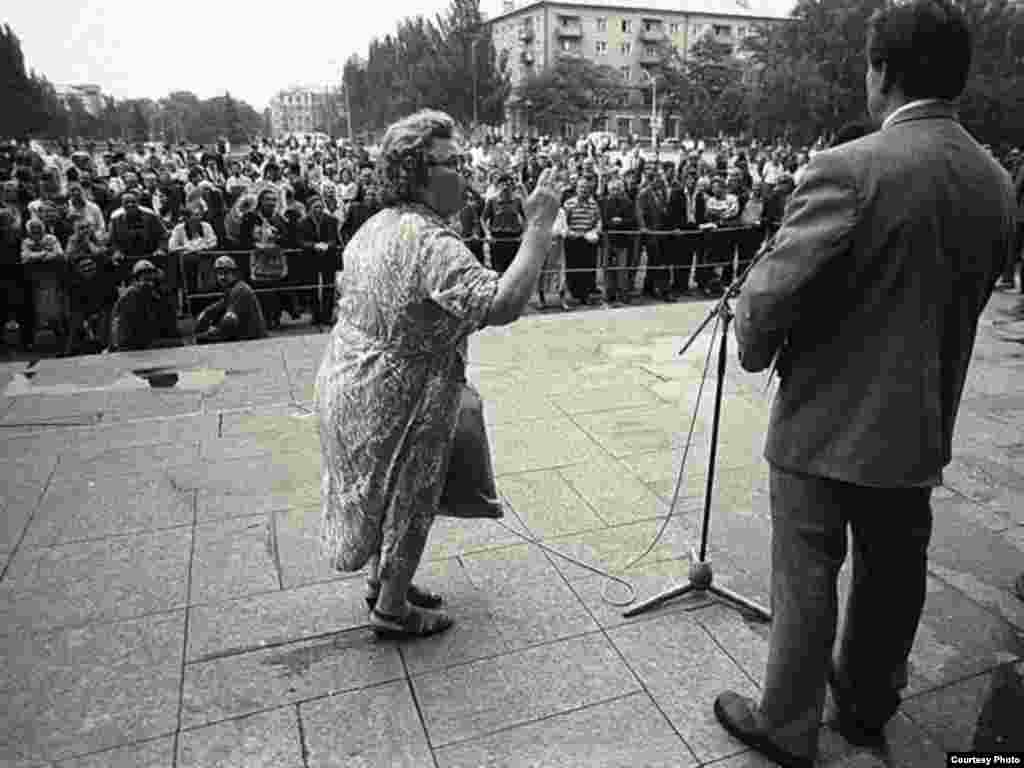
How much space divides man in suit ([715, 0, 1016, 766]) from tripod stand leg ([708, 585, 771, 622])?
720 mm

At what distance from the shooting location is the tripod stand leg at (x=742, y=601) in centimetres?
304

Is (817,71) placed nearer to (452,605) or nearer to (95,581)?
Answer: (452,605)

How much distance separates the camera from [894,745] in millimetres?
2396

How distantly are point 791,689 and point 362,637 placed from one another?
159 cm

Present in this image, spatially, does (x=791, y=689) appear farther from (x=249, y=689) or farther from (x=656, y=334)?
(x=656, y=334)

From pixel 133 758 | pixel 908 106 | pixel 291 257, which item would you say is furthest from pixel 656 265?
pixel 133 758

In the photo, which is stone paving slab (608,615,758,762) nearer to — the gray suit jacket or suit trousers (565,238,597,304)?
the gray suit jacket

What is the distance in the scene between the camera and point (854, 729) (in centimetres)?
239

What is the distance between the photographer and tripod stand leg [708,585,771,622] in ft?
9.96

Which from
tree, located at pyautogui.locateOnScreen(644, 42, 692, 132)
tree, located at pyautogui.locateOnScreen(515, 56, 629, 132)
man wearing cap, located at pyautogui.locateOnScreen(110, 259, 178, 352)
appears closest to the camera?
man wearing cap, located at pyautogui.locateOnScreen(110, 259, 178, 352)

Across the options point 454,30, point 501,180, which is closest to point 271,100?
point 454,30

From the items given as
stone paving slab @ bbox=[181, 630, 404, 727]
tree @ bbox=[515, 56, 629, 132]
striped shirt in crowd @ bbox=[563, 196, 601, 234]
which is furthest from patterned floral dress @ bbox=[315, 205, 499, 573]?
tree @ bbox=[515, 56, 629, 132]

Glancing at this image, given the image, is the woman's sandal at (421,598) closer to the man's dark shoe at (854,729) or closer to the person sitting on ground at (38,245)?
the man's dark shoe at (854,729)

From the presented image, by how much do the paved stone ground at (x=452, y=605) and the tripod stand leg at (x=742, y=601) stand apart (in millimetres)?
63
